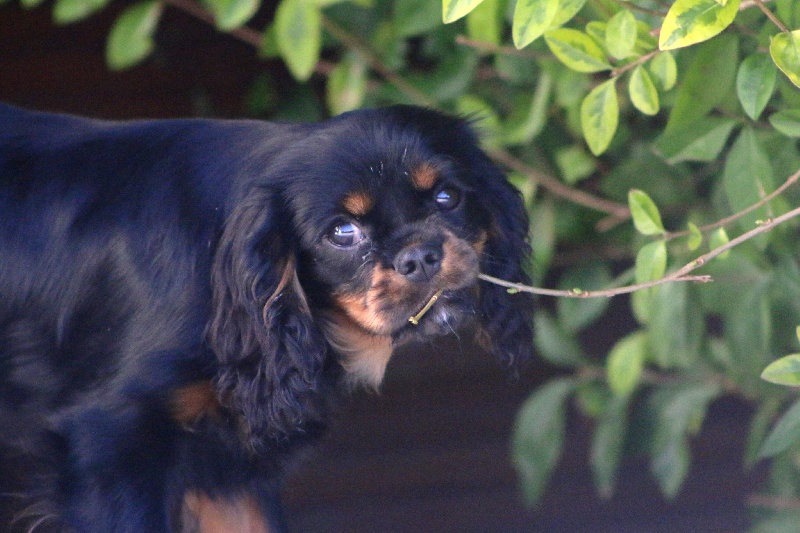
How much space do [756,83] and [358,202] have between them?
35.8 inches

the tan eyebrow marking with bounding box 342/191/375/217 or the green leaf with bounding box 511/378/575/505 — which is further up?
the tan eyebrow marking with bounding box 342/191/375/217

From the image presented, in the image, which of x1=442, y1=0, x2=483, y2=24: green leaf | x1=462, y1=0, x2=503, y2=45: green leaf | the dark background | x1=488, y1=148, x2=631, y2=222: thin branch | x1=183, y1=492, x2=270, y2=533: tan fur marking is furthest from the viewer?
the dark background

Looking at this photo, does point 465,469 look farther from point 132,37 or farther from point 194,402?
point 194,402

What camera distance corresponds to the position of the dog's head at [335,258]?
2576 mm

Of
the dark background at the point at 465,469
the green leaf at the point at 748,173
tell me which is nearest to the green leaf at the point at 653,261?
the green leaf at the point at 748,173

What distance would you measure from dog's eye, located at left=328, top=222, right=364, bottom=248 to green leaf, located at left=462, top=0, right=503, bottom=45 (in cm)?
91

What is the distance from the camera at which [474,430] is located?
5.18 m

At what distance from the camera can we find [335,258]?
8.61 ft

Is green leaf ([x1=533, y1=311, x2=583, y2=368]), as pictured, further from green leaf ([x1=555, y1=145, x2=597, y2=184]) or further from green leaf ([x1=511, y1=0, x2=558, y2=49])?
green leaf ([x1=511, y1=0, x2=558, y2=49])

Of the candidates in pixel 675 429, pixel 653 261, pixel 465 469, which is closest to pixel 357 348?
pixel 653 261

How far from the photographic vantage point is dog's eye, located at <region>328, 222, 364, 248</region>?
2611 millimetres

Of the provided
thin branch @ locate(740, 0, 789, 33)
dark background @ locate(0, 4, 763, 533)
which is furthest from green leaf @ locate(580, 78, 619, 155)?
dark background @ locate(0, 4, 763, 533)

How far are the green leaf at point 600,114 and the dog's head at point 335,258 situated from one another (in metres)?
0.41

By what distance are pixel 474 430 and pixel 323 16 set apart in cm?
217
